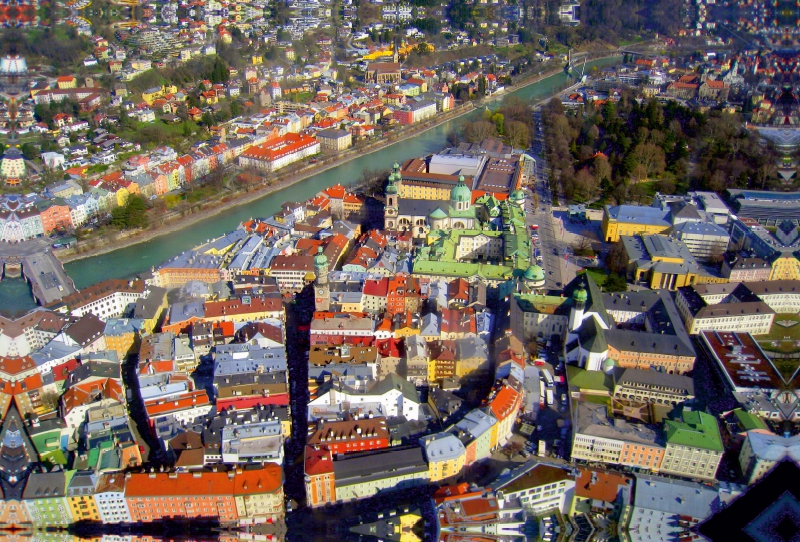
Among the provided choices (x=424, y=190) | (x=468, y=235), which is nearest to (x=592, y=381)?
(x=468, y=235)

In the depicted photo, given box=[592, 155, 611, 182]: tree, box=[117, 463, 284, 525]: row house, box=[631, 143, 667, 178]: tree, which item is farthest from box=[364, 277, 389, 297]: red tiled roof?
box=[631, 143, 667, 178]: tree

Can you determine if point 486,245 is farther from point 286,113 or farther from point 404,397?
point 286,113

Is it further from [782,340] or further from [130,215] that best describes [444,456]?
[130,215]

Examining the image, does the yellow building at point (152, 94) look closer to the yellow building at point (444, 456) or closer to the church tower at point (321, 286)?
the church tower at point (321, 286)

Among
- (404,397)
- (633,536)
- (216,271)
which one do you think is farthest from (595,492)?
(216,271)

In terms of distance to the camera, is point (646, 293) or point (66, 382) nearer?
point (66, 382)

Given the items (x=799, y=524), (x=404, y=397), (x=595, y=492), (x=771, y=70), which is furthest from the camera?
(x=771, y=70)
